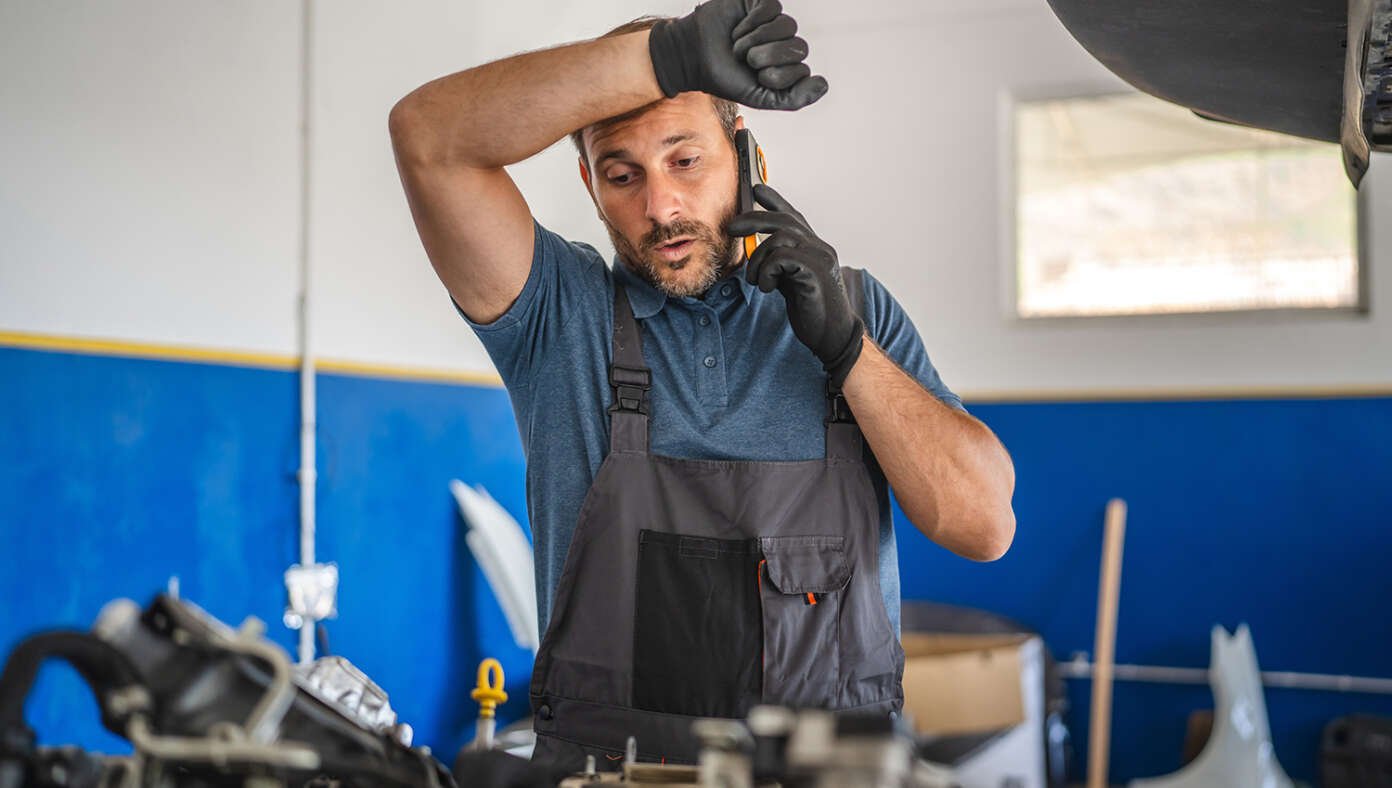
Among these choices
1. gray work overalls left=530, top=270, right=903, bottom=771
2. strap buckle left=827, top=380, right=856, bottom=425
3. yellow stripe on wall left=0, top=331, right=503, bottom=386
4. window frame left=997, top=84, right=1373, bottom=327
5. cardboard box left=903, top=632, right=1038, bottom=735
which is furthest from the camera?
window frame left=997, top=84, right=1373, bottom=327

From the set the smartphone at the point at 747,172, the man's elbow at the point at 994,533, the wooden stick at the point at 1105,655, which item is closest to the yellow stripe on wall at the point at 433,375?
the wooden stick at the point at 1105,655

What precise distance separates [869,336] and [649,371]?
318 mm

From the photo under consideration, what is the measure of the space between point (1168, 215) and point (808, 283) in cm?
357

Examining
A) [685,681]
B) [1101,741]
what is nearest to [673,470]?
[685,681]

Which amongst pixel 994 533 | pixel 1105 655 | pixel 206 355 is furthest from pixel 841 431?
pixel 1105 655

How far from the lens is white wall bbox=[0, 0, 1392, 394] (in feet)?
7.22

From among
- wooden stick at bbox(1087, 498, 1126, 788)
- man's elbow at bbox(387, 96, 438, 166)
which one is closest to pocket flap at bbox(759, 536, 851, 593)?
man's elbow at bbox(387, 96, 438, 166)

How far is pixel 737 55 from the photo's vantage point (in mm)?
1336

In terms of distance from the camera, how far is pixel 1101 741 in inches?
167

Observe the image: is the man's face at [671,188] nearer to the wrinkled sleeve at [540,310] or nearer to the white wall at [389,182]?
the wrinkled sleeve at [540,310]

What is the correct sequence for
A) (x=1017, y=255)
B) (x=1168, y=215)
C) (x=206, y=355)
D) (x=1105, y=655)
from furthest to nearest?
(x=1017, y=255) → (x=1168, y=215) → (x=1105, y=655) → (x=206, y=355)

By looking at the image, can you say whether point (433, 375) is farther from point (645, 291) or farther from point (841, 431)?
point (841, 431)

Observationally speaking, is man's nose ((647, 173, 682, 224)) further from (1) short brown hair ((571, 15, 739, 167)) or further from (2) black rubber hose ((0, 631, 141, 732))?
(2) black rubber hose ((0, 631, 141, 732))

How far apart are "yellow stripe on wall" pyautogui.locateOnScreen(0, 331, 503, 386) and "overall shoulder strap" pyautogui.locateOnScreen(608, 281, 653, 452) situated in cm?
123
